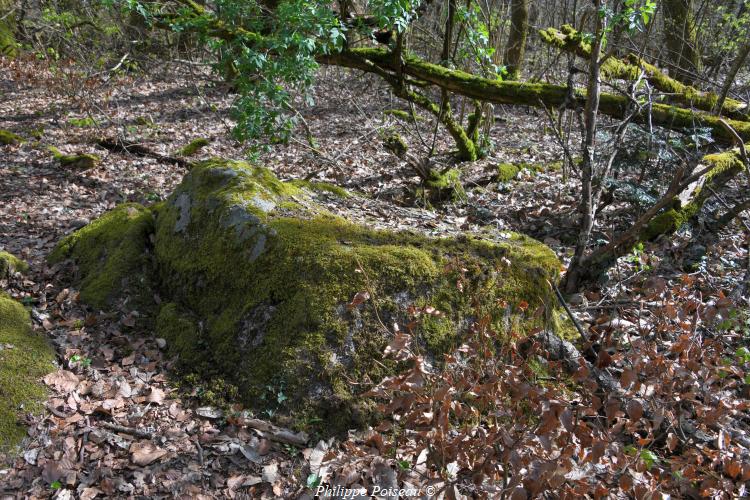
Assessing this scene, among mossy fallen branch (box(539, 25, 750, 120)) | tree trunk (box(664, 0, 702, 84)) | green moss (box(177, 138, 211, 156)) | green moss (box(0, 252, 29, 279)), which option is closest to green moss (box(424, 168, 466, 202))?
mossy fallen branch (box(539, 25, 750, 120))

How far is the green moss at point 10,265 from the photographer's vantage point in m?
4.36

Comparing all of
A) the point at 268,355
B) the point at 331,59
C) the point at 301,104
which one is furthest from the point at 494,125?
the point at 268,355

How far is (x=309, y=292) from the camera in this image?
343 centimetres

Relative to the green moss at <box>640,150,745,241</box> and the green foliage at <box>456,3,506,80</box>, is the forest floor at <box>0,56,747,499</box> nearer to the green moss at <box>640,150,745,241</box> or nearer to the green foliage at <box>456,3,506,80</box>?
the green moss at <box>640,150,745,241</box>

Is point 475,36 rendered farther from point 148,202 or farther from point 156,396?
point 156,396

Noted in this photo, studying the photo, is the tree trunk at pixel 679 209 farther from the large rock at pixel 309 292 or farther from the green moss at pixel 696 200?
the large rock at pixel 309 292

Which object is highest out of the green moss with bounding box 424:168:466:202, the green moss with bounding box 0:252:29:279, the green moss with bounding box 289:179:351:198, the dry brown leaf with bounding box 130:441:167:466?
the green moss with bounding box 289:179:351:198

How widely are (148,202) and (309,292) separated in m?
4.22

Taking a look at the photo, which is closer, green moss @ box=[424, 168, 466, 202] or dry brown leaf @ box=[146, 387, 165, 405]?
dry brown leaf @ box=[146, 387, 165, 405]

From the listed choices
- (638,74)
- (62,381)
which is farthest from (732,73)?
(62,381)

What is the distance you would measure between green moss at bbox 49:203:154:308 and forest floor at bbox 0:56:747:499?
0.58 feet

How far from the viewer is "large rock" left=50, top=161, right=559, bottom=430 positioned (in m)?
3.23

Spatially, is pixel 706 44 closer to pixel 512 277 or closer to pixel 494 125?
pixel 494 125

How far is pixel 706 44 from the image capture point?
473 inches
